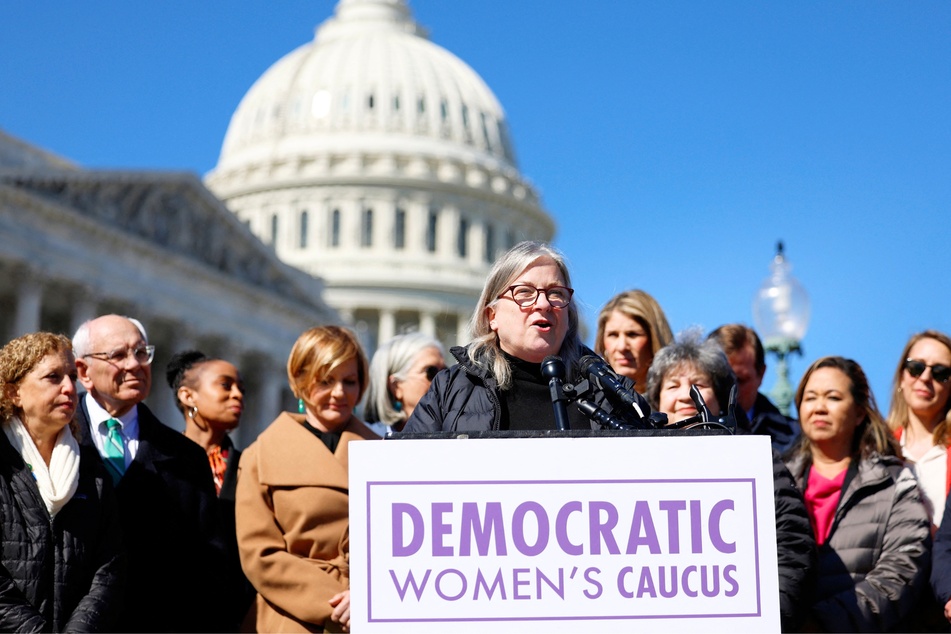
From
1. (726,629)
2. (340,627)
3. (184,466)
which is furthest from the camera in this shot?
(184,466)

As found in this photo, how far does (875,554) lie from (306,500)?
253cm

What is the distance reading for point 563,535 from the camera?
3.81m

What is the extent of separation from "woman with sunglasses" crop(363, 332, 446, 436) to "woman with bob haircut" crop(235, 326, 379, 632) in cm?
130

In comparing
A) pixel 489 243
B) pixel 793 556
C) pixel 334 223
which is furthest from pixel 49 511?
pixel 489 243

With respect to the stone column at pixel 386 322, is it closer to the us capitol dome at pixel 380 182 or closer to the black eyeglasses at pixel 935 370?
the us capitol dome at pixel 380 182

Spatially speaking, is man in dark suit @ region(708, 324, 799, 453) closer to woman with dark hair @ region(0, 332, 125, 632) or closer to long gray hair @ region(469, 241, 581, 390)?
long gray hair @ region(469, 241, 581, 390)

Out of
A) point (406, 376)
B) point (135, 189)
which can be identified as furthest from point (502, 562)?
point (135, 189)

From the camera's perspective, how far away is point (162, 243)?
45.7 metres

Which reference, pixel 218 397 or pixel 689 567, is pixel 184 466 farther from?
pixel 689 567

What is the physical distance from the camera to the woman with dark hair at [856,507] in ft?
21.1

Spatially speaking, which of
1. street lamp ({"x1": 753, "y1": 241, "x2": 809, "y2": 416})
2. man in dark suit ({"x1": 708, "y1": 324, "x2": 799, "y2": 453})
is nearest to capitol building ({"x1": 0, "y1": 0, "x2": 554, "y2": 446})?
street lamp ({"x1": 753, "y1": 241, "x2": 809, "y2": 416})

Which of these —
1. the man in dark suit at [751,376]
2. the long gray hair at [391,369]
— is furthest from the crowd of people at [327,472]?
the man in dark suit at [751,376]

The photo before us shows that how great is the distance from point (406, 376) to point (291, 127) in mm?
77731

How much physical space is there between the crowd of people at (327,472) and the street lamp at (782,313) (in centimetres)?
647
